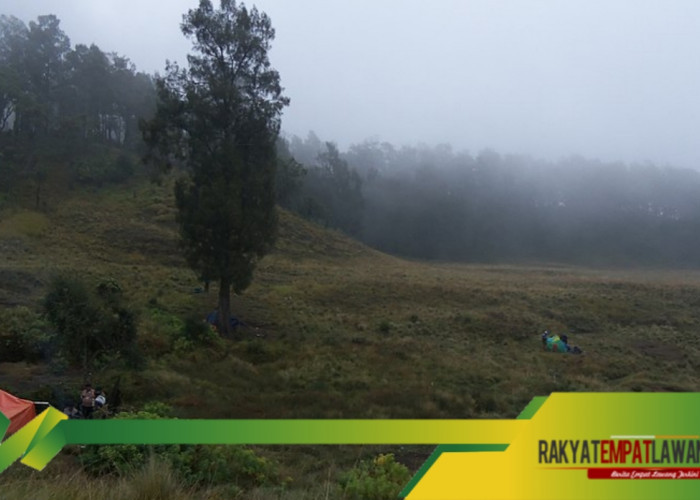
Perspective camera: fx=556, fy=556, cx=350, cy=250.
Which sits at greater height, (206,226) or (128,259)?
(206,226)

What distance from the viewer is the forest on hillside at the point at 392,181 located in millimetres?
52156

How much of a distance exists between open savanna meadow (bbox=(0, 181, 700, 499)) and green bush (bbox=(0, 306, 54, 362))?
0.80 feet

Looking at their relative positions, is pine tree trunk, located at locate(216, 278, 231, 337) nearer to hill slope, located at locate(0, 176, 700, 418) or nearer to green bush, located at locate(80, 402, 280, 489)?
hill slope, located at locate(0, 176, 700, 418)

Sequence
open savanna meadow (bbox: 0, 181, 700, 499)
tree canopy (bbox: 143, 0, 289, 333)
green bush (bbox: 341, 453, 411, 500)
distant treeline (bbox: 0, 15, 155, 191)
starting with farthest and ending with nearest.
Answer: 1. distant treeline (bbox: 0, 15, 155, 191)
2. tree canopy (bbox: 143, 0, 289, 333)
3. open savanna meadow (bbox: 0, 181, 700, 499)
4. green bush (bbox: 341, 453, 411, 500)

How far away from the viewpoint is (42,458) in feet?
10.0

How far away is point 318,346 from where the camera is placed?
1838 cm

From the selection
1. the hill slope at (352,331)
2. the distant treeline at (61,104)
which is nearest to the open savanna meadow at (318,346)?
the hill slope at (352,331)

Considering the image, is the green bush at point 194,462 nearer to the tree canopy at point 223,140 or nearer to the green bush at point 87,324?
the green bush at point 87,324

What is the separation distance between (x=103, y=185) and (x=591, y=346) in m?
43.9

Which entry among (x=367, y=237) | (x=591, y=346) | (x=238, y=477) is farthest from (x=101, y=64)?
(x=238, y=477)

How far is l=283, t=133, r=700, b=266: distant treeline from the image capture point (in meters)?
90.0

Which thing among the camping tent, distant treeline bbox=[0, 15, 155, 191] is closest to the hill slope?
the camping tent

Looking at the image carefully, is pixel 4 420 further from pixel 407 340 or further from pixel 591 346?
pixel 591 346

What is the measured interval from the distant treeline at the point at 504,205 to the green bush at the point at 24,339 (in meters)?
53.9
